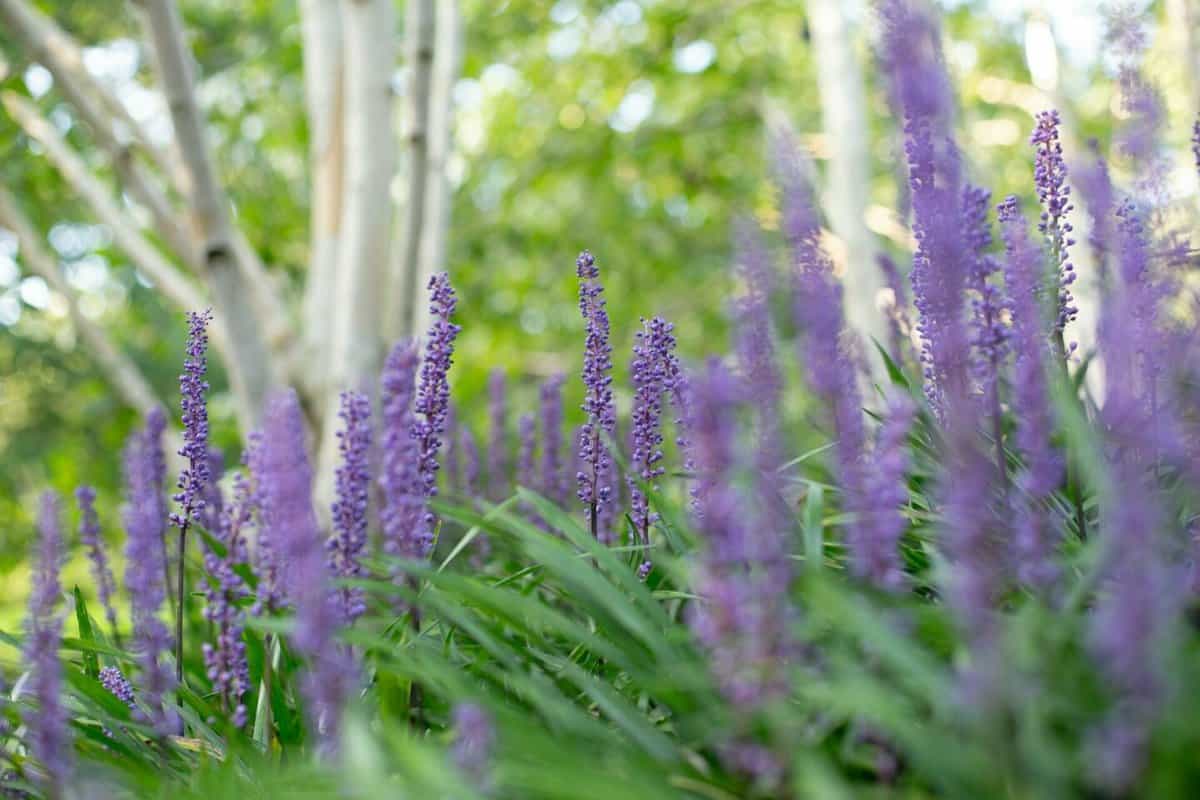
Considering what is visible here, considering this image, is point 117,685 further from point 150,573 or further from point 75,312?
point 75,312

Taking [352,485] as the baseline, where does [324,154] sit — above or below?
above

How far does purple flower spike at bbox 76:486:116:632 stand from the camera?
263 cm

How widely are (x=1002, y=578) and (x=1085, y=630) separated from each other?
6.2 inches

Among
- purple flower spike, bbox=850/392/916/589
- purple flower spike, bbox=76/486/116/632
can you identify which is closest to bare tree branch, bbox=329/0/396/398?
purple flower spike, bbox=76/486/116/632

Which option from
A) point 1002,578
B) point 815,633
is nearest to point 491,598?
point 815,633

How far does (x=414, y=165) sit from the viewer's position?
4.97m

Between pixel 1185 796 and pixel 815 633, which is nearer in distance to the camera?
pixel 1185 796

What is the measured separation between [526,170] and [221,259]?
6341 millimetres

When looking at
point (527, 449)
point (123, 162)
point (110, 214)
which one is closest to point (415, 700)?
point (527, 449)

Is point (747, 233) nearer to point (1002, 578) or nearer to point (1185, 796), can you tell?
point (1002, 578)

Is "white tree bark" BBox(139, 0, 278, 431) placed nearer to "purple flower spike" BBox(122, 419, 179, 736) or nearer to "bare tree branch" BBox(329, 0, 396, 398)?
"bare tree branch" BBox(329, 0, 396, 398)

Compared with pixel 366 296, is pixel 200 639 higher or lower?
lower

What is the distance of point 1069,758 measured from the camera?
1046 millimetres

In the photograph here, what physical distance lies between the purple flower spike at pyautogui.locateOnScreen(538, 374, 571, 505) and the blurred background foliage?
4.49 meters
